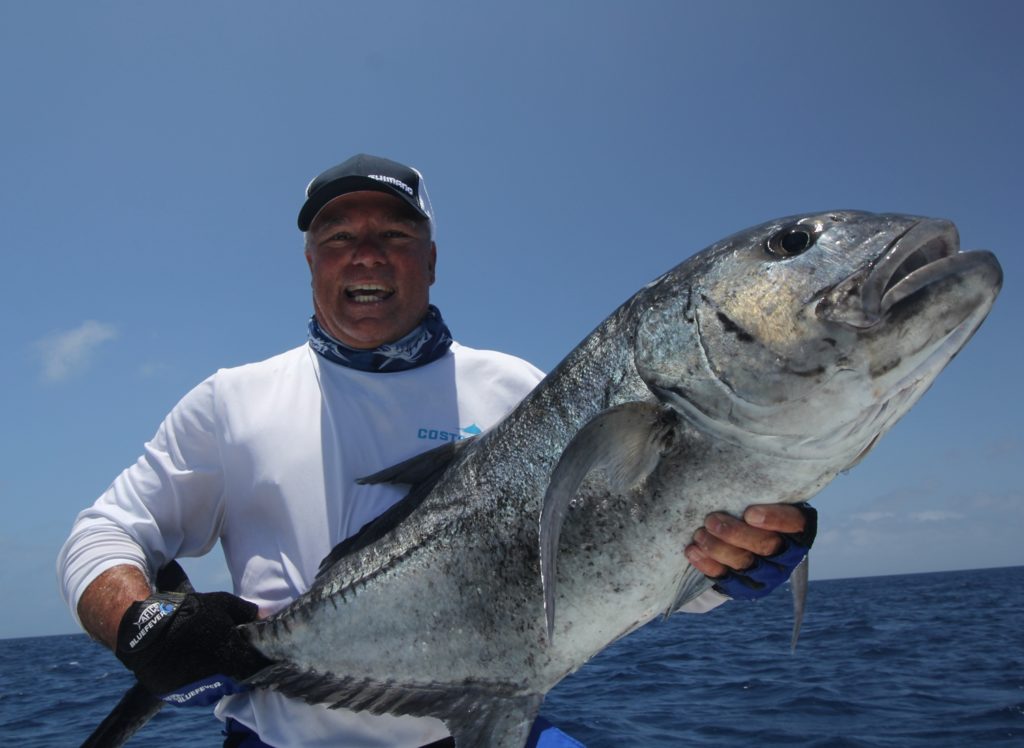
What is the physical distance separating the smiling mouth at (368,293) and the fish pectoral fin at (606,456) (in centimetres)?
162

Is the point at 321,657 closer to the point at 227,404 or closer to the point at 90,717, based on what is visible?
the point at 227,404

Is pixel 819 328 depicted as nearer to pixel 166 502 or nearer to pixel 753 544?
pixel 753 544

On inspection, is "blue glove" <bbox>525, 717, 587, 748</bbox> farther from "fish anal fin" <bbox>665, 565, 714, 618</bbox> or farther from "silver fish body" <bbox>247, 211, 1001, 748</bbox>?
"fish anal fin" <bbox>665, 565, 714, 618</bbox>

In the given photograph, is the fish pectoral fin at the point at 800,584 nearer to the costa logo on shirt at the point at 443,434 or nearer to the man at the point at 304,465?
the man at the point at 304,465

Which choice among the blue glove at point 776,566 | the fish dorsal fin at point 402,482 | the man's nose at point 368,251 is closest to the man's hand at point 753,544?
the blue glove at point 776,566

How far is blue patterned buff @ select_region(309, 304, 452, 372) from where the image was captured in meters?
3.34

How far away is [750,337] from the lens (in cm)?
197

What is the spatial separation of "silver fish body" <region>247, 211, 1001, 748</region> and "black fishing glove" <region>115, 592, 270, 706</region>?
0.11 m

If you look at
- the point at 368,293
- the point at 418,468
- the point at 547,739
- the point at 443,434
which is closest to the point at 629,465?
the point at 418,468

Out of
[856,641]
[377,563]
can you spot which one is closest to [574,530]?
[377,563]

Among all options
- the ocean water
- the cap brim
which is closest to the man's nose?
the cap brim

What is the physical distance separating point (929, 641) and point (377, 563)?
17954 millimetres

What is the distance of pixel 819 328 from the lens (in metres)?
1.87

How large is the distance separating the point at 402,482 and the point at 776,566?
142 cm
